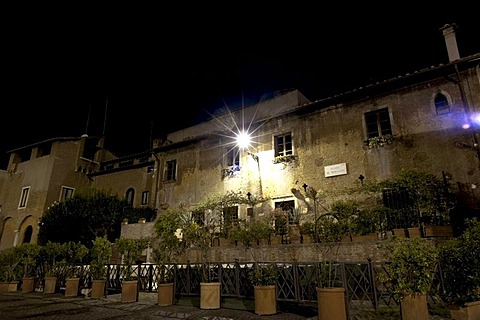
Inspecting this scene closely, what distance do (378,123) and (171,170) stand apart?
12854mm

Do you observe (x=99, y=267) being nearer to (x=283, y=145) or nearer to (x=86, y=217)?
(x=283, y=145)

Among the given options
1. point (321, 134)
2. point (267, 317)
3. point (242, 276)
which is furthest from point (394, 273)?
point (321, 134)

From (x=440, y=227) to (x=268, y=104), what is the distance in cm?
1154

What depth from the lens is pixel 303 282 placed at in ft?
23.8

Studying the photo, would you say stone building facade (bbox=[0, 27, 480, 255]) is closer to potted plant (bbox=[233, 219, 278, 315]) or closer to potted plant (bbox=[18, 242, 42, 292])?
potted plant (bbox=[18, 242, 42, 292])

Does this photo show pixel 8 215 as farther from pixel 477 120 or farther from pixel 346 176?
pixel 477 120

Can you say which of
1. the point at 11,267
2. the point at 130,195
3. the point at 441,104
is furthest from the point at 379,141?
the point at 130,195

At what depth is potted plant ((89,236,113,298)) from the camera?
396 inches

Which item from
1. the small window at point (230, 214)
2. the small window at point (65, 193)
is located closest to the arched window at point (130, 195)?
the small window at point (65, 193)

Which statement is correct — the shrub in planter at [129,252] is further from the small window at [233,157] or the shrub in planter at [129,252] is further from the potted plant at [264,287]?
the small window at [233,157]

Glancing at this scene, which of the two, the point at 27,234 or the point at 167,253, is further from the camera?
the point at 27,234

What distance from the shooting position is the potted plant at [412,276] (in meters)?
5.26

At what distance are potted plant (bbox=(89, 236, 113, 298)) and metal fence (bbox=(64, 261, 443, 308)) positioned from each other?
9.50 ft

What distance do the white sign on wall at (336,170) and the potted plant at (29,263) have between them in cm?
1316
